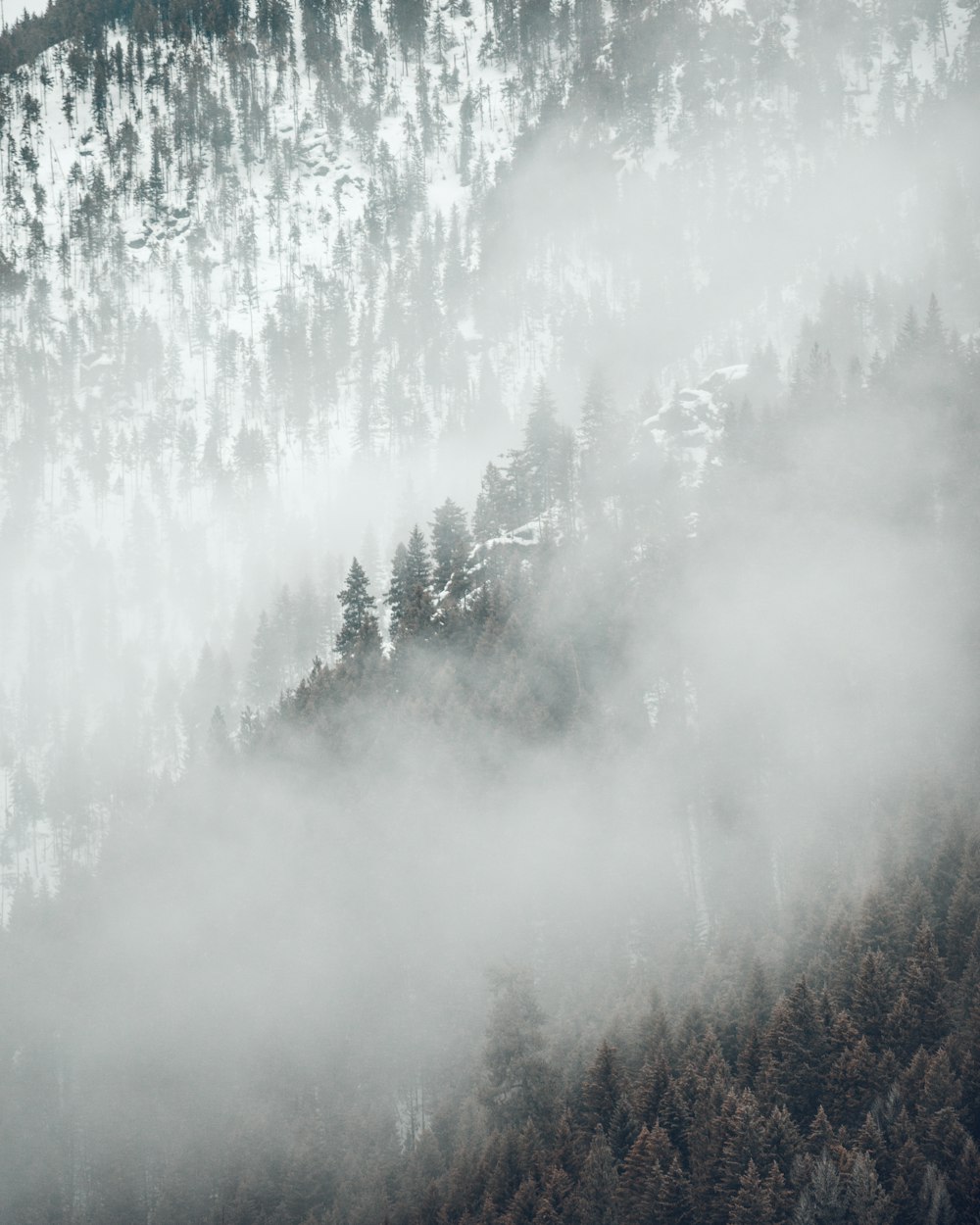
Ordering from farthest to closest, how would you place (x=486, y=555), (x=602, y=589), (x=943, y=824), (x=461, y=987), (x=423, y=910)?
1. (x=486, y=555)
2. (x=602, y=589)
3. (x=423, y=910)
4. (x=461, y=987)
5. (x=943, y=824)

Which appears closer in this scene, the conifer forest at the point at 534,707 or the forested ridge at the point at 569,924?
the forested ridge at the point at 569,924

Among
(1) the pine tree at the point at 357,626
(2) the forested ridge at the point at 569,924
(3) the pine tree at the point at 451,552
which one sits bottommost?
(2) the forested ridge at the point at 569,924

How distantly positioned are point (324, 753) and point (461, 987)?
17601mm

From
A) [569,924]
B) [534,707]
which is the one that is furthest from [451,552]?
[569,924]

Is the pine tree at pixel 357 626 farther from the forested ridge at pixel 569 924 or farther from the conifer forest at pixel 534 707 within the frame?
the conifer forest at pixel 534 707

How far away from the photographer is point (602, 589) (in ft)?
213

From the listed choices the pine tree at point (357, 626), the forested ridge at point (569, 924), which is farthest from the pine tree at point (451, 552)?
the pine tree at point (357, 626)

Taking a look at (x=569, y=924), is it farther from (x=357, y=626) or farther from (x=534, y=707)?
(x=357, y=626)

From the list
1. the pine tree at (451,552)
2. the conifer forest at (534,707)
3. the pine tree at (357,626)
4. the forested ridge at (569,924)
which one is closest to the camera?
the forested ridge at (569,924)

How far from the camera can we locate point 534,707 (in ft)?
187

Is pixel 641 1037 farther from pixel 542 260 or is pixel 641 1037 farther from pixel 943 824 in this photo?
pixel 542 260

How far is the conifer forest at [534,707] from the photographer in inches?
1576

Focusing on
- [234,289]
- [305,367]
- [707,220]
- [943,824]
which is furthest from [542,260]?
[943,824]

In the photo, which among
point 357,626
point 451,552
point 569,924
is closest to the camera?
point 569,924
